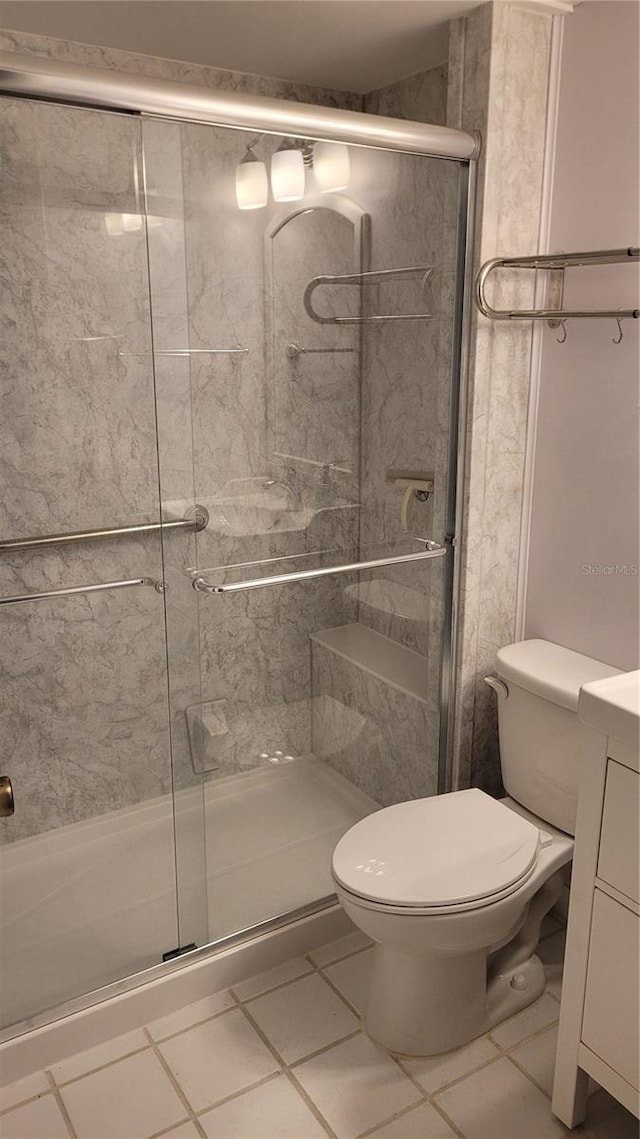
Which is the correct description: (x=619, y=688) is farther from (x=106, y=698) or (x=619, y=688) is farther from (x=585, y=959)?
(x=106, y=698)

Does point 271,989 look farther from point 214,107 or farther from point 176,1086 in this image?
point 214,107

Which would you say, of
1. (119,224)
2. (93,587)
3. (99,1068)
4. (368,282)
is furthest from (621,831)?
(119,224)

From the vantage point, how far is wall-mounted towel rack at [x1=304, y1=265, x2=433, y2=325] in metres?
1.89

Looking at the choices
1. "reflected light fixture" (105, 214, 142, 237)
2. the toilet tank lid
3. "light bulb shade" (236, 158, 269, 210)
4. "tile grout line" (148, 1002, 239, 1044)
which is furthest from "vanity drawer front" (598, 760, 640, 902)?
"reflected light fixture" (105, 214, 142, 237)

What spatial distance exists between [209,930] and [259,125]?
5.66 ft

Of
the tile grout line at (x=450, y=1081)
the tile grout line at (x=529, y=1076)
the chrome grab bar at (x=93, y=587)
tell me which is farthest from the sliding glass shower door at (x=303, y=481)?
the tile grout line at (x=529, y=1076)

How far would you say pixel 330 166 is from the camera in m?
1.81

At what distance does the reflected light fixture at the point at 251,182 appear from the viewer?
1.70m

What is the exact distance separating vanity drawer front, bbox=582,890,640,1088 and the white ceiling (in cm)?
180

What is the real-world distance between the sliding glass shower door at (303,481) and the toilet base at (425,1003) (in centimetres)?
36

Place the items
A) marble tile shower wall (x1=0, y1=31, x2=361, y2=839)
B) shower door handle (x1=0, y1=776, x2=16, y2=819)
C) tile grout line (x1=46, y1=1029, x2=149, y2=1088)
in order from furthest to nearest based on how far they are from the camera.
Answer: marble tile shower wall (x1=0, y1=31, x2=361, y2=839) → tile grout line (x1=46, y1=1029, x2=149, y2=1088) → shower door handle (x1=0, y1=776, x2=16, y2=819)

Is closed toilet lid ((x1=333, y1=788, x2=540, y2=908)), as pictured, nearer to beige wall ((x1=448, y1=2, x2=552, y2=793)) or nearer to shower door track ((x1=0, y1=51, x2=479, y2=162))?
beige wall ((x1=448, y1=2, x2=552, y2=793))

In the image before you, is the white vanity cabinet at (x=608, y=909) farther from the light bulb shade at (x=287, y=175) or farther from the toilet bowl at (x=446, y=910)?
the light bulb shade at (x=287, y=175)

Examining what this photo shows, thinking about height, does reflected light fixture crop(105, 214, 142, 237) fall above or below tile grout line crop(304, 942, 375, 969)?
above
